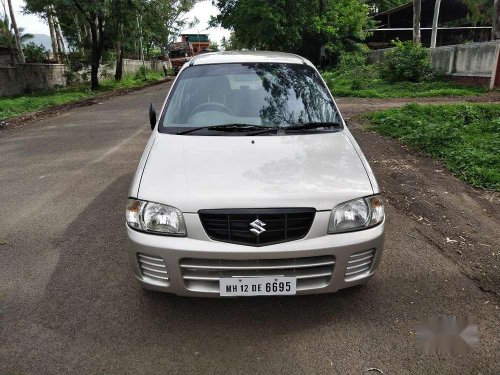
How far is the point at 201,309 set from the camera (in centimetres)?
283

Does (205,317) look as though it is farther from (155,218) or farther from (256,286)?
(155,218)

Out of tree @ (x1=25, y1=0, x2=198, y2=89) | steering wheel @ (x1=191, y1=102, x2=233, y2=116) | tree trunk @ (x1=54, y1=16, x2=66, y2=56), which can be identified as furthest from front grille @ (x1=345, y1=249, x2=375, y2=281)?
tree trunk @ (x1=54, y1=16, x2=66, y2=56)

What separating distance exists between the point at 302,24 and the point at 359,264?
23.6 metres

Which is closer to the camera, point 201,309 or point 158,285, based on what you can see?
point 158,285

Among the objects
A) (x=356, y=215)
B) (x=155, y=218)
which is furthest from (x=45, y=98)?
(x=356, y=215)

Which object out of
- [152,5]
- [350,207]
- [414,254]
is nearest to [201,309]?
[350,207]

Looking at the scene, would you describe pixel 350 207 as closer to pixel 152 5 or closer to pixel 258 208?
pixel 258 208

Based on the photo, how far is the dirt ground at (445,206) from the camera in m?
3.46

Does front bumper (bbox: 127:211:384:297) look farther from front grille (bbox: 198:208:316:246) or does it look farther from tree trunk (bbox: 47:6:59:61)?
tree trunk (bbox: 47:6:59:61)

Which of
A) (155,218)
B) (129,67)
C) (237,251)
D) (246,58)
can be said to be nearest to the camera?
(237,251)

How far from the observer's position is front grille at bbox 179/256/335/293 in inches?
95.2

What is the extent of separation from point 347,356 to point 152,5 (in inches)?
827

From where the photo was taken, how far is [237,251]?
7.78 ft

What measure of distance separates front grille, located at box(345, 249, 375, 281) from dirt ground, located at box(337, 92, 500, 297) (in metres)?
1.10
